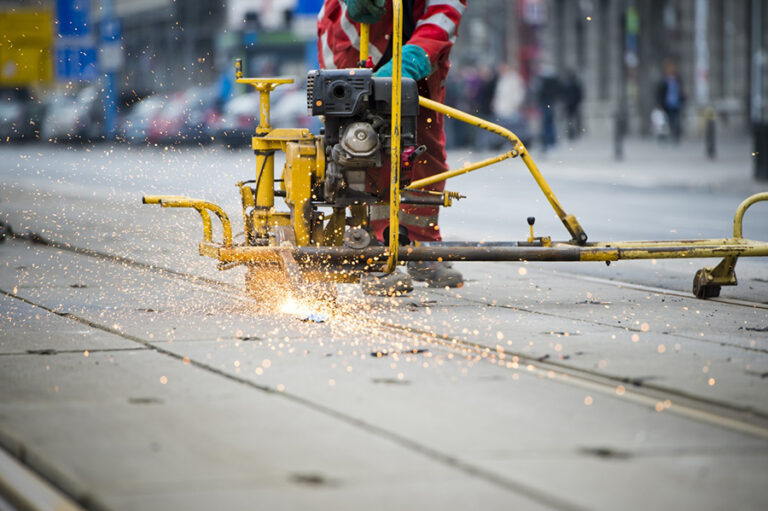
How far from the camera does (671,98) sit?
3288 centimetres

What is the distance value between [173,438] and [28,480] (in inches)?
19.7

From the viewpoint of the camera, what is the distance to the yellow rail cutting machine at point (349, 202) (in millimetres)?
6758

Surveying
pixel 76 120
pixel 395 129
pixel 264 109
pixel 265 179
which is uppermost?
pixel 76 120

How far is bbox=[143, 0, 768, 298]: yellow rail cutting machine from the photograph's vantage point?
6758 mm

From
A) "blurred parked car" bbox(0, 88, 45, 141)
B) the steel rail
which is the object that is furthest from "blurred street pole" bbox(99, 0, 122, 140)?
the steel rail

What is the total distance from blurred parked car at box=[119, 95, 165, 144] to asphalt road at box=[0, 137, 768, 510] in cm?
2881

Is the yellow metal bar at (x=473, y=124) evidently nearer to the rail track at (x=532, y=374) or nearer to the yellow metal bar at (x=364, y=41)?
the yellow metal bar at (x=364, y=41)

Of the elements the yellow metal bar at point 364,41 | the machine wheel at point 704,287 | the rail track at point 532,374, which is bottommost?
the rail track at point 532,374

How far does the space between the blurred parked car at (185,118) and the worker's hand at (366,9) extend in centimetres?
2822

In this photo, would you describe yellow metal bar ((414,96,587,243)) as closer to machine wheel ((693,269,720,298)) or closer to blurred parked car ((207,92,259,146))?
machine wheel ((693,269,720,298))

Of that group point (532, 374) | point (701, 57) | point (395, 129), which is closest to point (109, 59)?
point (701, 57)

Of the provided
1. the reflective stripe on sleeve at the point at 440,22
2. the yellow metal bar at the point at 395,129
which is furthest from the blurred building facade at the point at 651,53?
the yellow metal bar at the point at 395,129

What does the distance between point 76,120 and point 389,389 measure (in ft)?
124

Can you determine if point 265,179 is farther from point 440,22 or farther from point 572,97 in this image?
point 572,97
